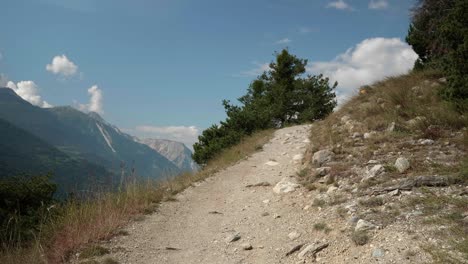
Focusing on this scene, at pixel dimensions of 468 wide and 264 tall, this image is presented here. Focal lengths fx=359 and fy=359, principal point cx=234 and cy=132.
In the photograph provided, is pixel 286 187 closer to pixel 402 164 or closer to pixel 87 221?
pixel 402 164

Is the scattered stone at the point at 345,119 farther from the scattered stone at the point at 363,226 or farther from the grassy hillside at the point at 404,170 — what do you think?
the scattered stone at the point at 363,226

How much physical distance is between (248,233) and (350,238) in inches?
91.2

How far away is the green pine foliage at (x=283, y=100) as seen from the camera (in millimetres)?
26703

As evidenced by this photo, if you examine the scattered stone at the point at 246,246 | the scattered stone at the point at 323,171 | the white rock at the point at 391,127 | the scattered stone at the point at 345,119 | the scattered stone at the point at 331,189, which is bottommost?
the scattered stone at the point at 246,246

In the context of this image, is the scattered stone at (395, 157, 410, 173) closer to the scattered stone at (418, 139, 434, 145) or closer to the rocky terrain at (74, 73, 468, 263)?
the rocky terrain at (74, 73, 468, 263)

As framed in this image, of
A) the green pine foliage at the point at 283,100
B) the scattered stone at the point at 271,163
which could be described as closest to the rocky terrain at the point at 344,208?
the scattered stone at the point at 271,163

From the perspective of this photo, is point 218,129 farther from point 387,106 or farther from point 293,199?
point 293,199

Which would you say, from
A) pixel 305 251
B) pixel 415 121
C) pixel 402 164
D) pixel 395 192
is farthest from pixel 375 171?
pixel 415 121

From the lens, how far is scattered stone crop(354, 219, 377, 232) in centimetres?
537

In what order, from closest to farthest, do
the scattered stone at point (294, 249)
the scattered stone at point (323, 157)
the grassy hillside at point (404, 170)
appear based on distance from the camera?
the grassy hillside at point (404, 170) < the scattered stone at point (294, 249) < the scattered stone at point (323, 157)

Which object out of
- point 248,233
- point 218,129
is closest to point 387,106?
point 248,233

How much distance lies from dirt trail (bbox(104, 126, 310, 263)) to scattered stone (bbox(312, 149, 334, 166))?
4.03 feet

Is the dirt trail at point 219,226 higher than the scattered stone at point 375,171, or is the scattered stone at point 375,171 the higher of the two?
the scattered stone at point 375,171

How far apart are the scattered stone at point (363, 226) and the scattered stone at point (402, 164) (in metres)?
2.31
